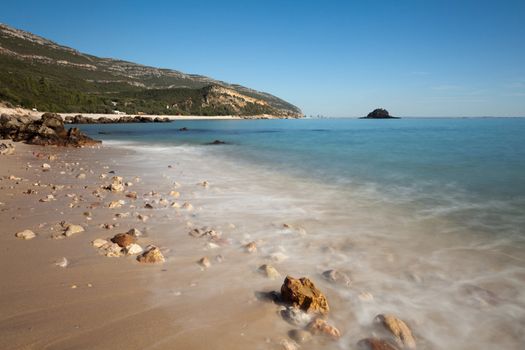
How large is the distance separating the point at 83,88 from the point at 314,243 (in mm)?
130719

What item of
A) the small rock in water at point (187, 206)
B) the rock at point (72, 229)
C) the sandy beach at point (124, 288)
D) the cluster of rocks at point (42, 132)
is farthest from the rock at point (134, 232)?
the cluster of rocks at point (42, 132)

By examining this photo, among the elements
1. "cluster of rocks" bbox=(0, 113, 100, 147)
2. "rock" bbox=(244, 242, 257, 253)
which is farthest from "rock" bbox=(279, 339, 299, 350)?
"cluster of rocks" bbox=(0, 113, 100, 147)

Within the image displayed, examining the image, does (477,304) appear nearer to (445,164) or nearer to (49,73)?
(445,164)

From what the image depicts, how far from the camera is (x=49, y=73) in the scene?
11306cm

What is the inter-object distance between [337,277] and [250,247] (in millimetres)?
1310

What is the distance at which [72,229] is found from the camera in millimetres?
4730

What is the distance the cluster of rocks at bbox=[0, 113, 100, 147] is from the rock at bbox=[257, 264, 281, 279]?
21282 millimetres

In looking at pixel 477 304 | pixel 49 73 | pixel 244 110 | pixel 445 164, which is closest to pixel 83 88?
pixel 49 73

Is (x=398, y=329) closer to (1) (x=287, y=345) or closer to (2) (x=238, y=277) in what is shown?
(1) (x=287, y=345)

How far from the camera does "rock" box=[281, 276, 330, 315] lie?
10.1ft

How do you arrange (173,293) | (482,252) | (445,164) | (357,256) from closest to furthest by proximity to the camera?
(173,293), (357,256), (482,252), (445,164)

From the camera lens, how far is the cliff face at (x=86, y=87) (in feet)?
254

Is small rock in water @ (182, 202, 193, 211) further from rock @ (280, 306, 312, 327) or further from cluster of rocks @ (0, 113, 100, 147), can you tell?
cluster of rocks @ (0, 113, 100, 147)

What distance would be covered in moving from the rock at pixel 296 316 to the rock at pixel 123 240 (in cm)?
241
